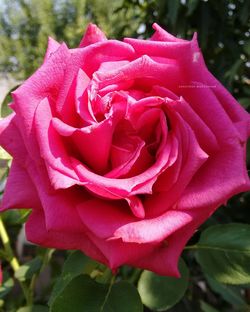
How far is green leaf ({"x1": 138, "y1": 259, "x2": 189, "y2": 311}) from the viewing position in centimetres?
58

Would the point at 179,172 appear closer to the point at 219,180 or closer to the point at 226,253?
the point at 219,180

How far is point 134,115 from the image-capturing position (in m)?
0.40

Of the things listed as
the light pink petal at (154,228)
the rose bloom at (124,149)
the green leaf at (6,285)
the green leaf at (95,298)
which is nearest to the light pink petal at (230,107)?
the rose bloom at (124,149)

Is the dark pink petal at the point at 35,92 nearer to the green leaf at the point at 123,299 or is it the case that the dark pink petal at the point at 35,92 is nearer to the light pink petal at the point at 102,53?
the light pink petal at the point at 102,53

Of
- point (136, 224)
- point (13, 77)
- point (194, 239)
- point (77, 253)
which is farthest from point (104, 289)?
point (13, 77)

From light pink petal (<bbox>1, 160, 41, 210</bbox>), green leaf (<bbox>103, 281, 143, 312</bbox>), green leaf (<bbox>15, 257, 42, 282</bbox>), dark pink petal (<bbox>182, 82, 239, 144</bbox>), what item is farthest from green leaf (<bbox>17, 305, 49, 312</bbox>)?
dark pink petal (<bbox>182, 82, 239, 144</bbox>)

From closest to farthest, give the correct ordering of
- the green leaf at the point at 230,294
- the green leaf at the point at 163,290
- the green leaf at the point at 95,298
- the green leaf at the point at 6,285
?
the green leaf at the point at 95,298, the green leaf at the point at 163,290, the green leaf at the point at 6,285, the green leaf at the point at 230,294

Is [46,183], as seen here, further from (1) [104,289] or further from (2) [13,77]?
(2) [13,77]

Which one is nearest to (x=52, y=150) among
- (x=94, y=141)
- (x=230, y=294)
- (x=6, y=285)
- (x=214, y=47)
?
(x=94, y=141)

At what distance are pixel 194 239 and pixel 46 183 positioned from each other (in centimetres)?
51

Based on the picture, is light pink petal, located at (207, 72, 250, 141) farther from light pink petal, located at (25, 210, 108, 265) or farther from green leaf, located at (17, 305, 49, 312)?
green leaf, located at (17, 305, 49, 312)

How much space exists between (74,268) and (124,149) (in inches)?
8.3

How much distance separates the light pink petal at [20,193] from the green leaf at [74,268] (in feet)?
0.50

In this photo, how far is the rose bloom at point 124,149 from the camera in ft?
1.19
